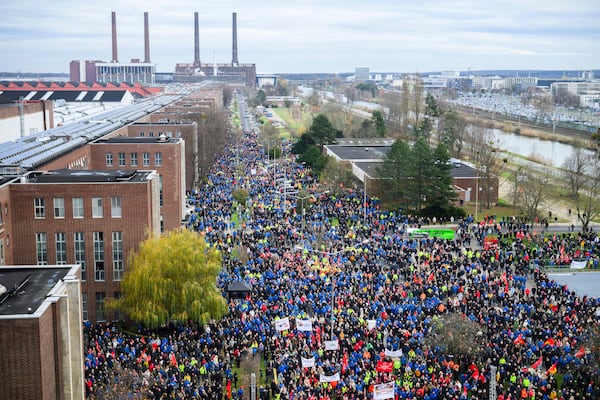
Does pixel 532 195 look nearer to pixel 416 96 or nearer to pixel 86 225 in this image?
pixel 86 225

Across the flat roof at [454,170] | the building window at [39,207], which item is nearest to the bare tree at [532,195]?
the flat roof at [454,170]

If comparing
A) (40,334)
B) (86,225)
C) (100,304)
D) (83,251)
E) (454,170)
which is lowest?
(100,304)

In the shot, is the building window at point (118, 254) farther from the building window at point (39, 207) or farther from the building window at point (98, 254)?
the building window at point (39, 207)

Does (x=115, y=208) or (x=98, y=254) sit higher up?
(x=115, y=208)

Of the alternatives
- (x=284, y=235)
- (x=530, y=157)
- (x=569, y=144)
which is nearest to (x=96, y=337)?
(x=284, y=235)

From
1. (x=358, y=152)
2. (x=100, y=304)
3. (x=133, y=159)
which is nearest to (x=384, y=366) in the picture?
(x=100, y=304)

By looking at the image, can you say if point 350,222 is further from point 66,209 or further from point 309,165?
point 309,165

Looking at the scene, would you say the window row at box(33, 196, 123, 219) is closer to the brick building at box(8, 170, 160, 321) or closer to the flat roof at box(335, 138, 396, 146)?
the brick building at box(8, 170, 160, 321)

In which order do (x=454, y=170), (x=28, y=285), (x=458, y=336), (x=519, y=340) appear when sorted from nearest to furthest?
(x=28, y=285) < (x=458, y=336) < (x=519, y=340) < (x=454, y=170)
